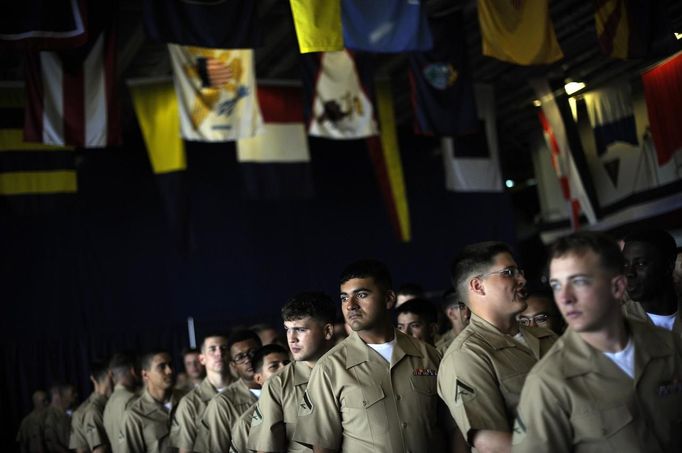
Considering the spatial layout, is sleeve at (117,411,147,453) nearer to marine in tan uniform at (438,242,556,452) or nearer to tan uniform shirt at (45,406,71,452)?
marine in tan uniform at (438,242,556,452)

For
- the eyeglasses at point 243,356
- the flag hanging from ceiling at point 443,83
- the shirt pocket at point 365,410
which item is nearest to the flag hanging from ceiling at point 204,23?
the flag hanging from ceiling at point 443,83

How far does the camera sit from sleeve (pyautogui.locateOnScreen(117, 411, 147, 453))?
24.7ft

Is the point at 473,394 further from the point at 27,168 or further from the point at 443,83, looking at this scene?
the point at 27,168

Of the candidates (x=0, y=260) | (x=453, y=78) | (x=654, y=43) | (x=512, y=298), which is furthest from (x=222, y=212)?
(x=512, y=298)

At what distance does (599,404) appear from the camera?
299cm

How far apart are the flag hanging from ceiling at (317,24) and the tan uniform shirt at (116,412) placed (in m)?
3.81

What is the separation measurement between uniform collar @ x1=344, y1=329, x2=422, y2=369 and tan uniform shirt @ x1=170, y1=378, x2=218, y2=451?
2.44 m

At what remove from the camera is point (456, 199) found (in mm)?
18297

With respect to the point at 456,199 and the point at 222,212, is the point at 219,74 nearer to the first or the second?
the point at 222,212

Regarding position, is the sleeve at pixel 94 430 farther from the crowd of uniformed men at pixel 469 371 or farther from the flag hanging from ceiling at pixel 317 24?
the flag hanging from ceiling at pixel 317 24

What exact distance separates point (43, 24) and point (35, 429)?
7.44m

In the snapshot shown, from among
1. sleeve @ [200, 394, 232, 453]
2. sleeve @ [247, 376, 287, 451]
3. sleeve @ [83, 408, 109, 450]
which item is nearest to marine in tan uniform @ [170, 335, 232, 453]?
sleeve @ [200, 394, 232, 453]

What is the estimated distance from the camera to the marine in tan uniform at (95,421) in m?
8.60

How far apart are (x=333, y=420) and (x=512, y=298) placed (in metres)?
1.21
